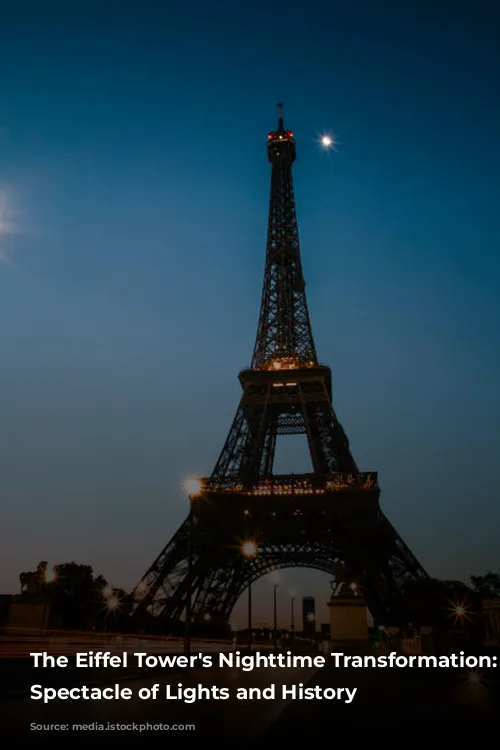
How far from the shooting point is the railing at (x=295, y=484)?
47.2m

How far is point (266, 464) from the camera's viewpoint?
2413 inches

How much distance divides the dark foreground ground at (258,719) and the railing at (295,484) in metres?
32.3

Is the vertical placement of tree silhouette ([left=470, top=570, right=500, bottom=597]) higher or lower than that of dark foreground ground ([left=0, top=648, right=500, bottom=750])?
higher

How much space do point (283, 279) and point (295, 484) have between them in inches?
932

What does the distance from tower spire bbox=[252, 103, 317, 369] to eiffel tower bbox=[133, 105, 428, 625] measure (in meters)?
0.15

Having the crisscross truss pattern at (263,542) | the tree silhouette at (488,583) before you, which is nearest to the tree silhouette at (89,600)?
the crisscross truss pattern at (263,542)

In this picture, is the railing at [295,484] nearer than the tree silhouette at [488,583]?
Yes

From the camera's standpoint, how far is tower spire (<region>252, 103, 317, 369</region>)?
58094 millimetres

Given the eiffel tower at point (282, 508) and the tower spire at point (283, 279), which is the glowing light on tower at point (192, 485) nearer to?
the eiffel tower at point (282, 508)

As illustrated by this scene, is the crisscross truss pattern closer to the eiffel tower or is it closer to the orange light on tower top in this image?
the eiffel tower

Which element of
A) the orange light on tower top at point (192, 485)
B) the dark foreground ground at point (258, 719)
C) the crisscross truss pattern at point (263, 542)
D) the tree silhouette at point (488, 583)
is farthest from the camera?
the tree silhouette at point (488, 583)

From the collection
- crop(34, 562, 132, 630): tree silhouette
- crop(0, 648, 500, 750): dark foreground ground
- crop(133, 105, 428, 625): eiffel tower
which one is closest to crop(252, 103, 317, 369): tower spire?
crop(133, 105, 428, 625): eiffel tower

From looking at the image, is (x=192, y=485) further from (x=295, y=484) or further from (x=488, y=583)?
(x=488, y=583)

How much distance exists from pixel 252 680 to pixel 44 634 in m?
11.9
